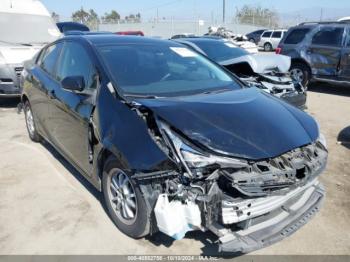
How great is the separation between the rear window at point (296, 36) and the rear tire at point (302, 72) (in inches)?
25.9

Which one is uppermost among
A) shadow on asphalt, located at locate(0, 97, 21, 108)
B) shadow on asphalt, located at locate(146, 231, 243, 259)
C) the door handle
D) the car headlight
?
the door handle

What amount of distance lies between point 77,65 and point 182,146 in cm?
186

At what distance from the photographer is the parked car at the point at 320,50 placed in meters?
9.52

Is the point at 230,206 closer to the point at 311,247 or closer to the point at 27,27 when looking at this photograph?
the point at 311,247

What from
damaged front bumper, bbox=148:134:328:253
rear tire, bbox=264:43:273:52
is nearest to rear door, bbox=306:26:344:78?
damaged front bumper, bbox=148:134:328:253

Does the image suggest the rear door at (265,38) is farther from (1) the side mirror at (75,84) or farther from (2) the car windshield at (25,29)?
(1) the side mirror at (75,84)

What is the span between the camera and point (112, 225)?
3549mm

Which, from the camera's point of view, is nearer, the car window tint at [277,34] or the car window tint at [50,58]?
the car window tint at [50,58]

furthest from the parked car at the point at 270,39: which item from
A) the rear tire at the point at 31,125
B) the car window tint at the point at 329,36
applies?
the rear tire at the point at 31,125

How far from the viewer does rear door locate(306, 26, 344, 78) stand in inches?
379

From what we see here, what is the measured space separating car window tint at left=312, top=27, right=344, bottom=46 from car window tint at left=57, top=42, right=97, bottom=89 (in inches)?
304

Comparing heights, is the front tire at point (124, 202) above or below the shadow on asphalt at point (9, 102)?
above

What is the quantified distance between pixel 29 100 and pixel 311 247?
438 centimetres

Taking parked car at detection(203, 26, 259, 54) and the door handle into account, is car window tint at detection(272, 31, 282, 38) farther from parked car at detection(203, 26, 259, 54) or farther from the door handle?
the door handle
